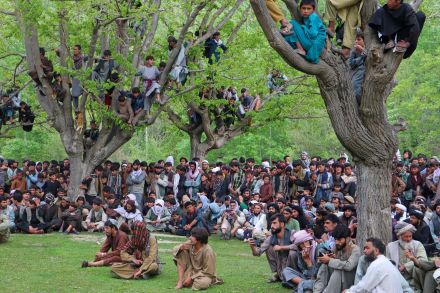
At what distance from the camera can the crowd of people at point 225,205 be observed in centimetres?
1289

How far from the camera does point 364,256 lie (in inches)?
410

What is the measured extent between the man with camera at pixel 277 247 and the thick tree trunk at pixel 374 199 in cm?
197

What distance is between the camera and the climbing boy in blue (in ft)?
33.2

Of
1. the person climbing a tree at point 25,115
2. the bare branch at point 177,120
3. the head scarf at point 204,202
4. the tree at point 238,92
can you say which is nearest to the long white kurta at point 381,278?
the head scarf at point 204,202

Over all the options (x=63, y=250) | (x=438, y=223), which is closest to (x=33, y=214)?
(x=63, y=250)

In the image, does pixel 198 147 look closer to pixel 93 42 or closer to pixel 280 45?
pixel 93 42

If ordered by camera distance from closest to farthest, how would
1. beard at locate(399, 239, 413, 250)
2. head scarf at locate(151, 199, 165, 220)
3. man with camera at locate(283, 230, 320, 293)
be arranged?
beard at locate(399, 239, 413, 250), man with camera at locate(283, 230, 320, 293), head scarf at locate(151, 199, 165, 220)

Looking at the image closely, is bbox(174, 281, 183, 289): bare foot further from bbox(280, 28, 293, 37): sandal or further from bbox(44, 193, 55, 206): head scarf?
bbox(44, 193, 55, 206): head scarf

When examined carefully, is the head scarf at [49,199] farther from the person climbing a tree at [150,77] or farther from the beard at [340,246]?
the beard at [340,246]

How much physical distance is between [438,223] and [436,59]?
1888cm

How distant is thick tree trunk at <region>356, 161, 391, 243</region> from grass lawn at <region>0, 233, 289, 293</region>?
2144 mm

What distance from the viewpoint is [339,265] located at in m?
10.8

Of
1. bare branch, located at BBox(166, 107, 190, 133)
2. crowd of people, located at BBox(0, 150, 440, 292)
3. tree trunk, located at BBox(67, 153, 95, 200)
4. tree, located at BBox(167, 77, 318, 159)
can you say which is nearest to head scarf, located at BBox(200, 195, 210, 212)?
crowd of people, located at BBox(0, 150, 440, 292)

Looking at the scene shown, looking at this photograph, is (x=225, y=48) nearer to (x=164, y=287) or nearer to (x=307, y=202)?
(x=307, y=202)
